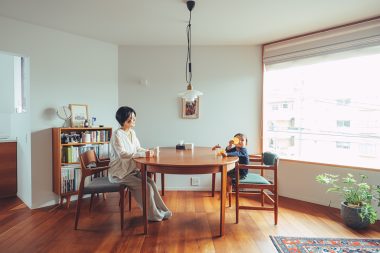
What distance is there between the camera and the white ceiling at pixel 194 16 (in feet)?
7.93

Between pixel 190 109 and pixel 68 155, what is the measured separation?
6.24 ft

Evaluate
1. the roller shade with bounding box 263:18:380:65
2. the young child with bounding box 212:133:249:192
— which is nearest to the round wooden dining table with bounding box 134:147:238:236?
the young child with bounding box 212:133:249:192

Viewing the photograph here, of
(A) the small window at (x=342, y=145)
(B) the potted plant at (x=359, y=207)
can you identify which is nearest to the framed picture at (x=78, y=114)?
(B) the potted plant at (x=359, y=207)

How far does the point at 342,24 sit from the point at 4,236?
15.0ft

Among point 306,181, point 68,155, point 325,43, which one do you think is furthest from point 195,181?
point 325,43

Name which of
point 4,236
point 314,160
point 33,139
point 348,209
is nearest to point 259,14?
point 314,160

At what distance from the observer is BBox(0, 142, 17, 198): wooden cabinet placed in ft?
11.1

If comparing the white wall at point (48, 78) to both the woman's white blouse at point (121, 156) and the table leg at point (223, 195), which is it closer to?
the woman's white blouse at point (121, 156)

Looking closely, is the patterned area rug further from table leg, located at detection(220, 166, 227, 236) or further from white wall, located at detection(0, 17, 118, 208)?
white wall, located at detection(0, 17, 118, 208)

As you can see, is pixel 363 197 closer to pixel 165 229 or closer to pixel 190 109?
pixel 165 229

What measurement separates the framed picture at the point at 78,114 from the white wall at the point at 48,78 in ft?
0.38

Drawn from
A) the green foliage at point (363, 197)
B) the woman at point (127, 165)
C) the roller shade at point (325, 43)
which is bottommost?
the green foliage at point (363, 197)

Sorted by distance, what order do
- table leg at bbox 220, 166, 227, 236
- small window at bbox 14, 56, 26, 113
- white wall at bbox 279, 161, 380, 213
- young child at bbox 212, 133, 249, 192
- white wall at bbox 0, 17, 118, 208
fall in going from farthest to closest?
small window at bbox 14, 56, 26, 113, white wall at bbox 279, 161, 380, 213, white wall at bbox 0, 17, 118, 208, young child at bbox 212, 133, 249, 192, table leg at bbox 220, 166, 227, 236

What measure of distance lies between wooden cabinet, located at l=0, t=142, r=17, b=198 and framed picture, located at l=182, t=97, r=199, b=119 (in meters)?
2.60
